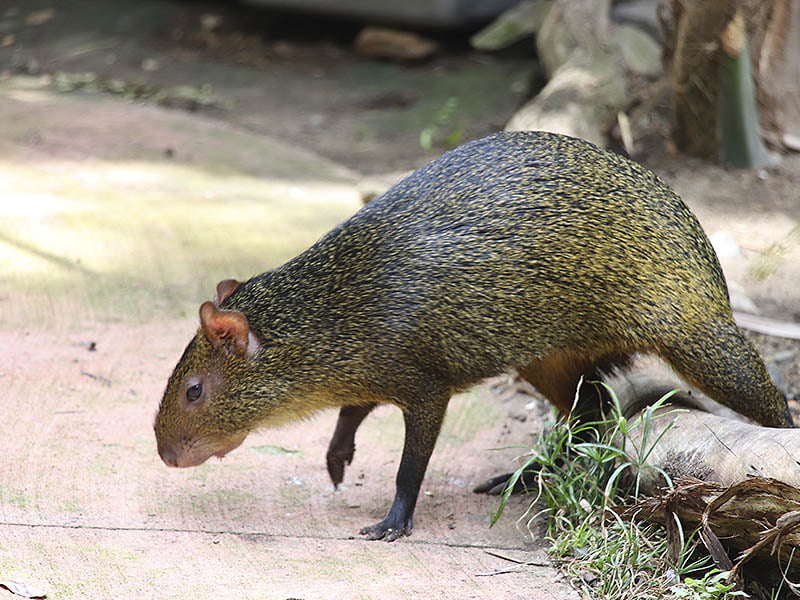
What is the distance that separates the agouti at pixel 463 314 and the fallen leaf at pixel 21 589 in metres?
0.85

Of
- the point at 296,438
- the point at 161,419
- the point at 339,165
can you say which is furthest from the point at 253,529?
the point at 339,165

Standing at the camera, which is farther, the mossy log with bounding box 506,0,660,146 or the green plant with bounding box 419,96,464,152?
the green plant with bounding box 419,96,464,152

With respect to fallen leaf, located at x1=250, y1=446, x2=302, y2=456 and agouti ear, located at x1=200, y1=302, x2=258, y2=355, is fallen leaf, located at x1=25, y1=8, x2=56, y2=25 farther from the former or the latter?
agouti ear, located at x1=200, y1=302, x2=258, y2=355

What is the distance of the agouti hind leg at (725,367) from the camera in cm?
370

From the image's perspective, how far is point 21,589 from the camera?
2.95 meters

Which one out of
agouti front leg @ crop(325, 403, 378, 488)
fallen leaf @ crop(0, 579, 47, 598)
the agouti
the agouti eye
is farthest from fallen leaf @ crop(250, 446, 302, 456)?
fallen leaf @ crop(0, 579, 47, 598)

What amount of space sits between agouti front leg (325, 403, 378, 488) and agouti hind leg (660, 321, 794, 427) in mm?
1112

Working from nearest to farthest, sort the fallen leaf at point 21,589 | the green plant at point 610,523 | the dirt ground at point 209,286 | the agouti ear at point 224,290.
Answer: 1. the fallen leaf at point 21,589
2. the green plant at point 610,523
3. the dirt ground at point 209,286
4. the agouti ear at point 224,290

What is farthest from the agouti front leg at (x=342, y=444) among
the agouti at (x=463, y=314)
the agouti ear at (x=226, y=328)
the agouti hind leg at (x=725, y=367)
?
the agouti hind leg at (x=725, y=367)

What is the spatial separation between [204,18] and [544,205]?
30.8 ft

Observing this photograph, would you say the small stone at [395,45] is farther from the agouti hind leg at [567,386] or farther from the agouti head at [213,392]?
the agouti head at [213,392]

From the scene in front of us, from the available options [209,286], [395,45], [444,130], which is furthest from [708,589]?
[395,45]

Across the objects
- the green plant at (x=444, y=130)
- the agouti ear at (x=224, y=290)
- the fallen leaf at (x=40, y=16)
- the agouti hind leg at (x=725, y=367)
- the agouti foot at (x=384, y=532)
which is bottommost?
the fallen leaf at (x=40, y=16)

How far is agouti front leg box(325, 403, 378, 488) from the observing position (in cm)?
402
